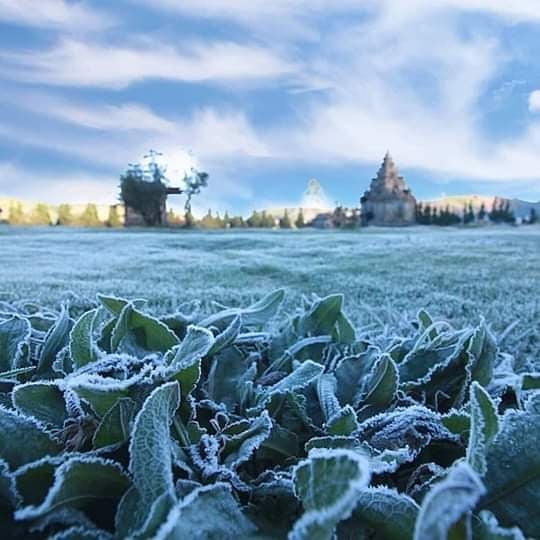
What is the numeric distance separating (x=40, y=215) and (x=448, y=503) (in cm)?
285

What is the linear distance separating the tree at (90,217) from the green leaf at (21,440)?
292 centimetres

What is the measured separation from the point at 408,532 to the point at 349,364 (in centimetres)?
20

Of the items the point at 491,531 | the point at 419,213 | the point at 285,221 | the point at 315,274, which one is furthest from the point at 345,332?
the point at 419,213

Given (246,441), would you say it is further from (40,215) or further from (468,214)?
(468,214)

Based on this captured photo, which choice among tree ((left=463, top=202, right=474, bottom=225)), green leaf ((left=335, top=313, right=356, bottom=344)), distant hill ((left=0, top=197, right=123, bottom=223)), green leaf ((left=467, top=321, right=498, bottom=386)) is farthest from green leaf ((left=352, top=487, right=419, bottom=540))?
tree ((left=463, top=202, right=474, bottom=225))

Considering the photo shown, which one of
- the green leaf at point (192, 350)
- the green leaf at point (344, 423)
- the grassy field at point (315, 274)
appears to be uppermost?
the green leaf at point (192, 350)

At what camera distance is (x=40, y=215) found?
2709 mm

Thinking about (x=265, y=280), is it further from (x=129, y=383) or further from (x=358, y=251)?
(x=129, y=383)

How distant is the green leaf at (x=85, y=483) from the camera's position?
21 centimetres

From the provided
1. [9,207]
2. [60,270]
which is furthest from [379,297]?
[9,207]

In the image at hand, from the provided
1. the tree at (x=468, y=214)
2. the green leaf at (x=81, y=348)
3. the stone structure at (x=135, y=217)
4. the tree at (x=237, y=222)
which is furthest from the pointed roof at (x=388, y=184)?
the green leaf at (x=81, y=348)

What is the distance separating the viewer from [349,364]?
1.33 feet

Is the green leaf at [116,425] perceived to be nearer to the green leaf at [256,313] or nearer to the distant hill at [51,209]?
the green leaf at [256,313]

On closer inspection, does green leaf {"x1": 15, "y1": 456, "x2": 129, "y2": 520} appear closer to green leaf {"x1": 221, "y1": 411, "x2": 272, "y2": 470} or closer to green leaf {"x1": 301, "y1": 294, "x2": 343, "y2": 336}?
green leaf {"x1": 221, "y1": 411, "x2": 272, "y2": 470}
